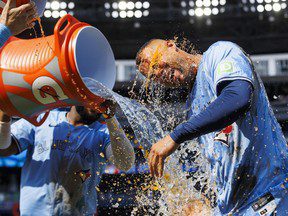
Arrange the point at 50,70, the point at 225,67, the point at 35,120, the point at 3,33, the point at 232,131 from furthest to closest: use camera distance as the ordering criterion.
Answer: the point at 35,120 → the point at 50,70 → the point at 3,33 → the point at 232,131 → the point at 225,67

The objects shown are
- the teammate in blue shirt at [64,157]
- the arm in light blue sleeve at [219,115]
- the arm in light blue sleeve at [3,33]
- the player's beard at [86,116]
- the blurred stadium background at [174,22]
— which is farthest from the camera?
the blurred stadium background at [174,22]

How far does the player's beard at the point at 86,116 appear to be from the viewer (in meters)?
2.99

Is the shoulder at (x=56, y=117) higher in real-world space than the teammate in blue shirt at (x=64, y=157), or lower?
higher

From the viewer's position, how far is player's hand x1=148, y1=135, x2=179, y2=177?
1917 millimetres

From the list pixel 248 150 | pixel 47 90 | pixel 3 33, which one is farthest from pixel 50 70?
pixel 248 150

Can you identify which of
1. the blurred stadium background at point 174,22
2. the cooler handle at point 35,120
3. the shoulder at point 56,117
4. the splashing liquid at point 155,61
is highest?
the splashing liquid at point 155,61

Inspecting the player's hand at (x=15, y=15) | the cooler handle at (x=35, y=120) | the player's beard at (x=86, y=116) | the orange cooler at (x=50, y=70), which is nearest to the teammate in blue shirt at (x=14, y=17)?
the player's hand at (x=15, y=15)

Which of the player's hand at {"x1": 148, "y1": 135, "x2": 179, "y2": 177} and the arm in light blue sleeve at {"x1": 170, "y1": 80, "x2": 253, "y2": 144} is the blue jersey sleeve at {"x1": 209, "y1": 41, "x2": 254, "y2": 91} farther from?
the player's hand at {"x1": 148, "y1": 135, "x2": 179, "y2": 177}

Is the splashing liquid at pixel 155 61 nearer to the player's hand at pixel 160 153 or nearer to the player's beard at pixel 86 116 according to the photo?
the player's hand at pixel 160 153

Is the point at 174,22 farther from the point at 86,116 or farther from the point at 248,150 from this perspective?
the point at 248,150

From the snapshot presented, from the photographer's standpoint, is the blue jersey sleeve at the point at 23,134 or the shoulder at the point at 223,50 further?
the blue jersey sleeve at the point at 23,134

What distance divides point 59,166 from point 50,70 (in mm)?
711

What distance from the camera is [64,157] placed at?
2.91 m

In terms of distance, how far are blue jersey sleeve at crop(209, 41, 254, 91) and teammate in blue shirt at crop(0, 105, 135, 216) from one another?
2.70 ft
